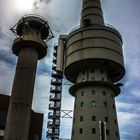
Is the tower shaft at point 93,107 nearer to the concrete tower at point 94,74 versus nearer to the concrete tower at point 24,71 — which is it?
the concrete tower at point 94,74

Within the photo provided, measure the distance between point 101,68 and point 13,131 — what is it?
20217 millimetres

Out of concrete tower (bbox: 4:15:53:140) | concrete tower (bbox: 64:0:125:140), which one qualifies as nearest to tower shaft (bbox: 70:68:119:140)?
concrete tower (bbox: 64:0:125:140)

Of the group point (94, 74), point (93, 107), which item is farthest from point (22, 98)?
point (94, 74)

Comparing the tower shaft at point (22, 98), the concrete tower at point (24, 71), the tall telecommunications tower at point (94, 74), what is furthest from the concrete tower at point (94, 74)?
the tower shaft at point (22, 98)

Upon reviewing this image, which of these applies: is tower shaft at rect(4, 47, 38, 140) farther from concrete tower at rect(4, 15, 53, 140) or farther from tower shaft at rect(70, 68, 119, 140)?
tower shaft at rect(70, 68, 119, 140)

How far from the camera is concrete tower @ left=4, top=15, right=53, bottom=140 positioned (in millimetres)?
29953

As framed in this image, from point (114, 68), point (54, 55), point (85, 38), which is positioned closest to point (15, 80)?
point (85, 38)

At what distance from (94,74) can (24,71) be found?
13956 mm

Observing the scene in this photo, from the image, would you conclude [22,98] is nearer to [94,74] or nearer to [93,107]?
[93,107]

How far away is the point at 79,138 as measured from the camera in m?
36.0

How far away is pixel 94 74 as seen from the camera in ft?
133

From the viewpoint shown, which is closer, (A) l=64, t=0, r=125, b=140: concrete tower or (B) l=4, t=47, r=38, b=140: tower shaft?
(B) l=4, t=47, r=38, b=140: tower shaft

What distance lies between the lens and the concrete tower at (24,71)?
2995cm

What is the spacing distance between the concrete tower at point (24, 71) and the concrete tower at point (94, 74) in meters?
6.69
